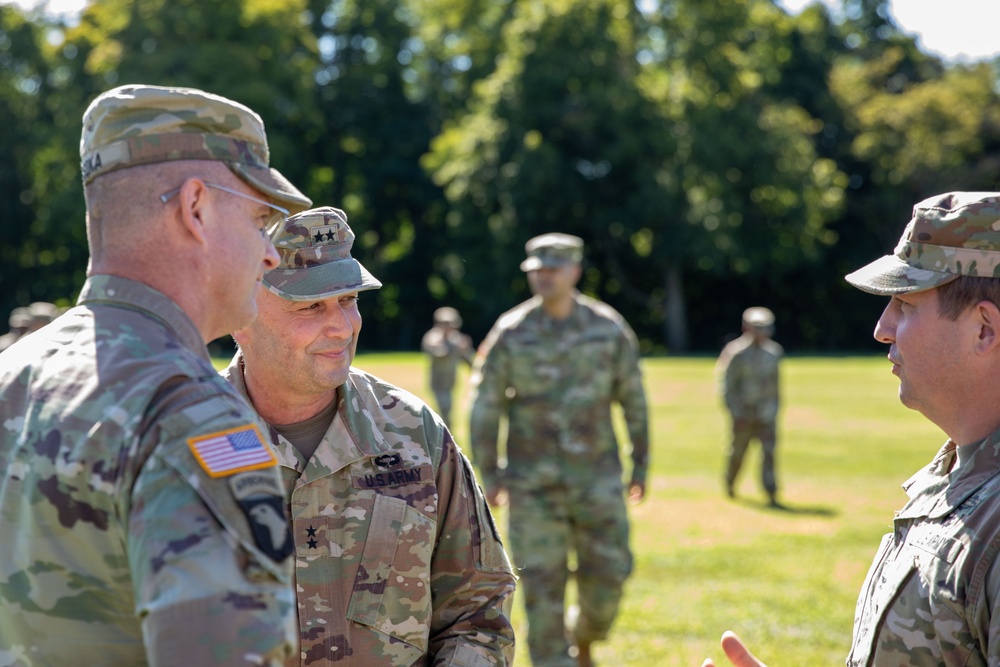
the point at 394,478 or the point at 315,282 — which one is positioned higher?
the point at 315,282

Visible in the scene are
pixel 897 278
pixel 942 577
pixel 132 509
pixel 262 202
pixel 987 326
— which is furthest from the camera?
pixel 897 278

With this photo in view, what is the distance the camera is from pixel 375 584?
3.37m

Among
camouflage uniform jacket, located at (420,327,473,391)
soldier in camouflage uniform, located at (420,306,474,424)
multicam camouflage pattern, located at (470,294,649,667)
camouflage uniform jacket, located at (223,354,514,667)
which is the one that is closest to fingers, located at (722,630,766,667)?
camouflage uniform jacket, located at (223,354,514,667)

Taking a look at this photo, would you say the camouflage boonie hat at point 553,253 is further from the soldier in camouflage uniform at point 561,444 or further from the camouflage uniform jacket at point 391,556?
the camouflage uniform jacket at point 391,556

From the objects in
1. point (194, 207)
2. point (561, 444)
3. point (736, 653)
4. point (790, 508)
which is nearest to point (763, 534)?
point (790, 508)

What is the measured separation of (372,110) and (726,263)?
18.1m

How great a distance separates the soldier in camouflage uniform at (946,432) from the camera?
2.78m

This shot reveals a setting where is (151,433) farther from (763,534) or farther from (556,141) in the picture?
(556,141)

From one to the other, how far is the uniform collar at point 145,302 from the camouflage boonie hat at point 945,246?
175cm

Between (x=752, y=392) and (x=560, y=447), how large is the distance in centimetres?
811

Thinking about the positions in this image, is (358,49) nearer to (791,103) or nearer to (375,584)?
(791,103)

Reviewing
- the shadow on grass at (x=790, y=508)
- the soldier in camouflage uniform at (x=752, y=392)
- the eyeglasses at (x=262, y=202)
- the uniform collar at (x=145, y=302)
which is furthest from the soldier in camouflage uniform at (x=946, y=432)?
the soldier in camouflage uniform at (x=752, y=392)

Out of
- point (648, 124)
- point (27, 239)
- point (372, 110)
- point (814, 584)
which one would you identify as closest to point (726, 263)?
point (648, 124)

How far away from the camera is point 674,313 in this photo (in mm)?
48312
